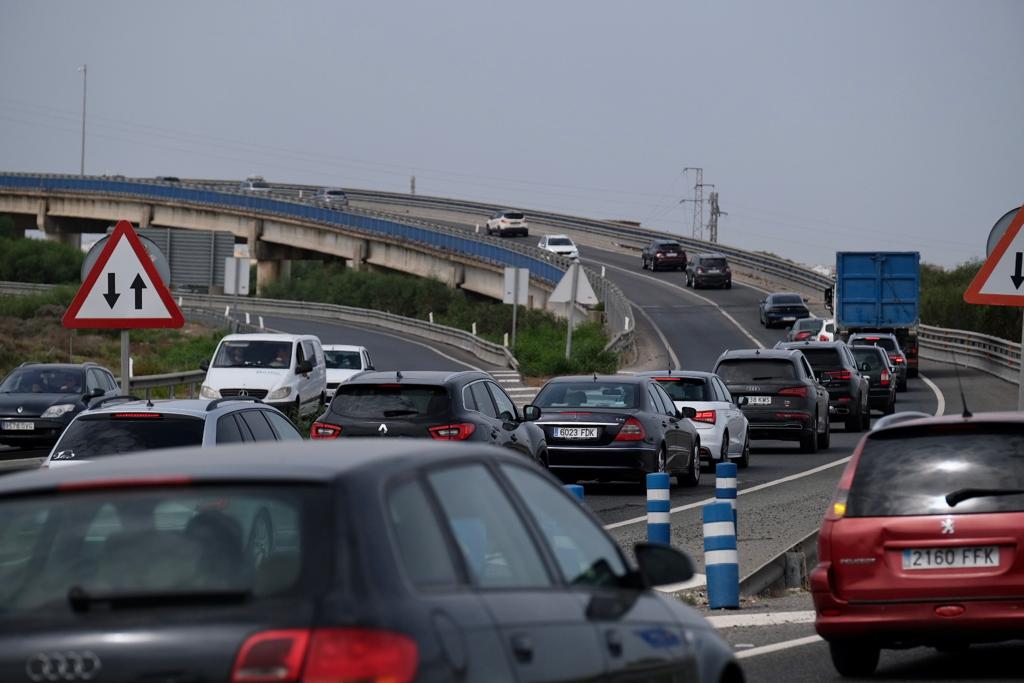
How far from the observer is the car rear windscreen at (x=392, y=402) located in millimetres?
18641

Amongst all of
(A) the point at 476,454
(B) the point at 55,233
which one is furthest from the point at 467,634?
(B) the point at 55,233

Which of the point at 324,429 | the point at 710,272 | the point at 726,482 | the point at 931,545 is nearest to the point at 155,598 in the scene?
the point at 931,545

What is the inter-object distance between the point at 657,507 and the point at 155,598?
32.1 ft

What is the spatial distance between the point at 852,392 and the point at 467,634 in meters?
32.1

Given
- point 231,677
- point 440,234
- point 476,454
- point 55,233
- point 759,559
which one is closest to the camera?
point 231,677

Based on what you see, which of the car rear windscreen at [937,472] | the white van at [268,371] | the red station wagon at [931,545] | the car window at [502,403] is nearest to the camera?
the red station wagon at [931,545]

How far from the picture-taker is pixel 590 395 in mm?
23125

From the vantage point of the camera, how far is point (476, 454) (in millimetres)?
5527

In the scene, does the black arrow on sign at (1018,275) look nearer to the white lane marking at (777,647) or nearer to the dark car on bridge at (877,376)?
the white lane marking at (777,647)

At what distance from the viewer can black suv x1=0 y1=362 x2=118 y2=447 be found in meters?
28.7

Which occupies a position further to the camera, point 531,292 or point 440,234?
point 440,234

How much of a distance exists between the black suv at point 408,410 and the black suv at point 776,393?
11.6 meters

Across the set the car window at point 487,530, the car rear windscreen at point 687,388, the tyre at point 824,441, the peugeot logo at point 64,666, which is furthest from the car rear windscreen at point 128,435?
the tyre at point 824,441

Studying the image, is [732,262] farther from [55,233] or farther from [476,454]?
[476,454]
